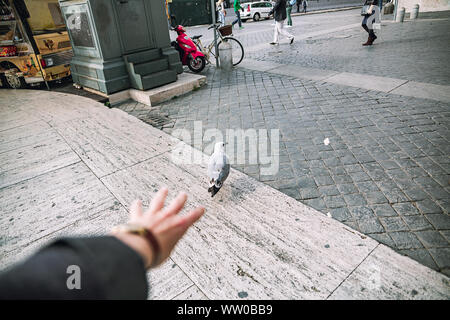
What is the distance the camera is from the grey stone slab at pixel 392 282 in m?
2.04

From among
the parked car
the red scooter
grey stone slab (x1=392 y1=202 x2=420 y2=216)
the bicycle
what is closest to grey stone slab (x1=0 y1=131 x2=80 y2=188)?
grey stone slab (x1=392 y1=202 x2=420 y2=216)

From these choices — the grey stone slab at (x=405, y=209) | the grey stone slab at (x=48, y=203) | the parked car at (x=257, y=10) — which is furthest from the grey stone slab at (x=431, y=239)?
the parked car at (x=257, y=10)

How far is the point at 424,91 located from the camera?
18.2 feet

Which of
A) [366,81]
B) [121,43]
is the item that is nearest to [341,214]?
[366,81]

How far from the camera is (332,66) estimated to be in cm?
803

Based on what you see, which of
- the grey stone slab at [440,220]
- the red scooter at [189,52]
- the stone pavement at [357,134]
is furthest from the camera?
the red scooter at [189,52]

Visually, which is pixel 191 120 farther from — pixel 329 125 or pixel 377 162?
pixel 377 162

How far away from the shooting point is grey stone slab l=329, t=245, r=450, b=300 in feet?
6.69

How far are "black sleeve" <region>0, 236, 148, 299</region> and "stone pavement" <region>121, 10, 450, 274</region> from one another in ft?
8.07

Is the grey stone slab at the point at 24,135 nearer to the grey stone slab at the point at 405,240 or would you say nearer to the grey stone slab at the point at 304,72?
the grey stone slab at the point at 405,240

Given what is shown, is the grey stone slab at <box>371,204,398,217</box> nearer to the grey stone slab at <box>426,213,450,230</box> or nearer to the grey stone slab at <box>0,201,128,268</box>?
the grey stone slab at <box>426,213,450,230</box>

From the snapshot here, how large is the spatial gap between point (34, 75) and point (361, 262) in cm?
979

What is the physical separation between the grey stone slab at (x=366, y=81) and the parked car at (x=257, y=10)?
59.4ft

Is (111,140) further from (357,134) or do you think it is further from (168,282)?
(357,134)
